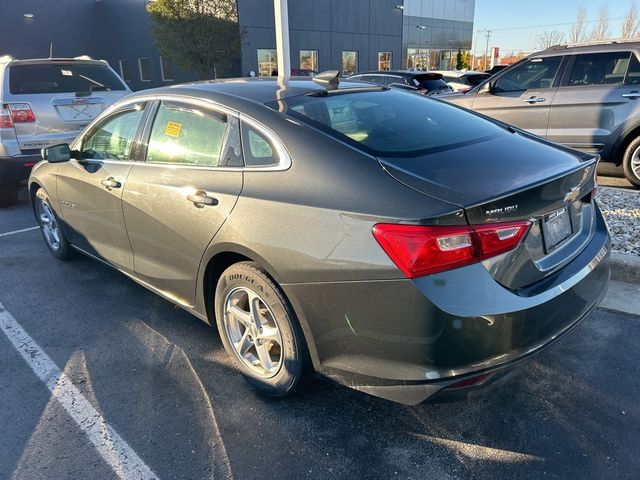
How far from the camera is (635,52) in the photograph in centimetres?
613

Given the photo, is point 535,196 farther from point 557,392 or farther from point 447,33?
point 447,33

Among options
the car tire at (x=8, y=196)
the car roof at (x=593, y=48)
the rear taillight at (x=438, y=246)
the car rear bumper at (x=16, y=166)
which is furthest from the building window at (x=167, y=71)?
the rear taillight at (x=438, y=246)

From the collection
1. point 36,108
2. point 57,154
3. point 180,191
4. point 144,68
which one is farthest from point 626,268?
point 144,68

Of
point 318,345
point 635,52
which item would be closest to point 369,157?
point 318,345

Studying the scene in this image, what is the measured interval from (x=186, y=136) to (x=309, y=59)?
25.5m

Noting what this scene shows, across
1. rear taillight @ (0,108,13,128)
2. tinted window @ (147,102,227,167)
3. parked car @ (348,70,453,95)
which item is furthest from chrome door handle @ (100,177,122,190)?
parked car @ (348,70,453,95)

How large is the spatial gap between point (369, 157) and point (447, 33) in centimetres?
4014

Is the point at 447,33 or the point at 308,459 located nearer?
the point at 308,459

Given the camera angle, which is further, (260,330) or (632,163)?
(632,163)

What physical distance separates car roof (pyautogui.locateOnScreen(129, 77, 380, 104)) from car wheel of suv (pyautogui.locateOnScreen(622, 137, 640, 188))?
4339 millimetres

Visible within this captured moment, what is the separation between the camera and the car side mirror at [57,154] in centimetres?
397

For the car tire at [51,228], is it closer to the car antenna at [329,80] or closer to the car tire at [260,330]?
the car tire at [260,330]

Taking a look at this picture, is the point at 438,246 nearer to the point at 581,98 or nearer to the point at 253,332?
the point at 253,332

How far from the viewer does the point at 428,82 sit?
11.7 metres
